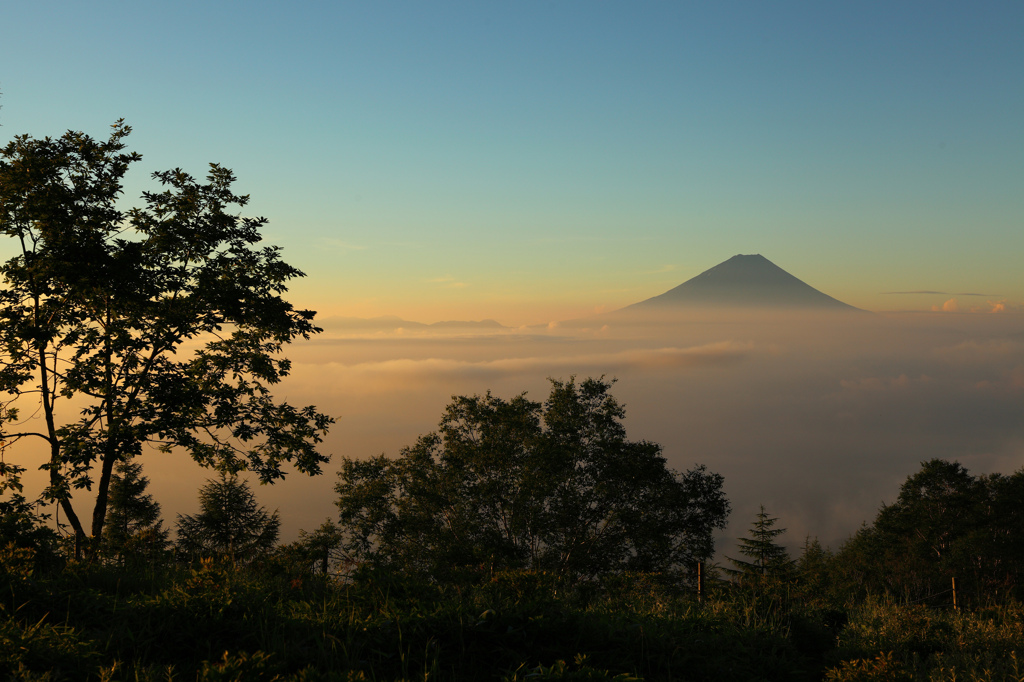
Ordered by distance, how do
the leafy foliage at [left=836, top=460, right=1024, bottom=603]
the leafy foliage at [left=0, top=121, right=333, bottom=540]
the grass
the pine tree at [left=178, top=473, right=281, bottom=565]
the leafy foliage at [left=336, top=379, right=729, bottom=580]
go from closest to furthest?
the grass
the leafy foliage at [left=0, top=121, right=333, bottom=540]
the leafy foliage at [left=336, top=379, right=729, bottom=580]
the pine tree at [left=178, top=473, right=281, bottom=565]
the leafy foliage at [left=836, top=460, right=1024, bottom=603]

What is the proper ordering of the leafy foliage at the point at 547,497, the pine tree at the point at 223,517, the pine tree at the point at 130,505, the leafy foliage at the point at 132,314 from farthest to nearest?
1. the pine tree at the point at 130,505
2. the pine tree at the point at 223,517
3. the leafy foliage at the point at 547,497
4. the leafy foliage at the point at 132,314

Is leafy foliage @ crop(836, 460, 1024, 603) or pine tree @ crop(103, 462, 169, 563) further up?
pine tree @ crop(103, 462, 169, 563)

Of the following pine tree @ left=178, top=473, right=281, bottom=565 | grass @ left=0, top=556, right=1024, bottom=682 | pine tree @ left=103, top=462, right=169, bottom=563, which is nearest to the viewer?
grass @ left=0, top=556, right=1024, bottom=682

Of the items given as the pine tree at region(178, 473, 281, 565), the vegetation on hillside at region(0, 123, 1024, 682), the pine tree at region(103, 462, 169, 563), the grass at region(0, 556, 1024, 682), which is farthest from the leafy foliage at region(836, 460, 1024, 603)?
the pine tree at region(103, 462, 169, 563)

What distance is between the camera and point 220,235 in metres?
17.7

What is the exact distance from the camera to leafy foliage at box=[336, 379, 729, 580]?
100 feet

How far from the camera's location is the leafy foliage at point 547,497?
3056 cm

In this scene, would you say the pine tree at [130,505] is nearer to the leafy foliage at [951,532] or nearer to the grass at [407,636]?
the grass at [407,636]

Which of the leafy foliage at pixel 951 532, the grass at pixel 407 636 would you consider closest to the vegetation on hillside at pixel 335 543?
the grass at pixel 407 636

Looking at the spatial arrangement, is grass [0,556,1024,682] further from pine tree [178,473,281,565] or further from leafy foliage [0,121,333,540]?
pine tree [178,473,281,565]

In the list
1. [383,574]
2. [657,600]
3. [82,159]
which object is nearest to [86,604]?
[383,574]

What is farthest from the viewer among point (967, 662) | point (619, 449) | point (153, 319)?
point (619, 449)

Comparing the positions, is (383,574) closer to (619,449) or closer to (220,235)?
(220,235)

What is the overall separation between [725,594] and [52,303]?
17.1 meters
